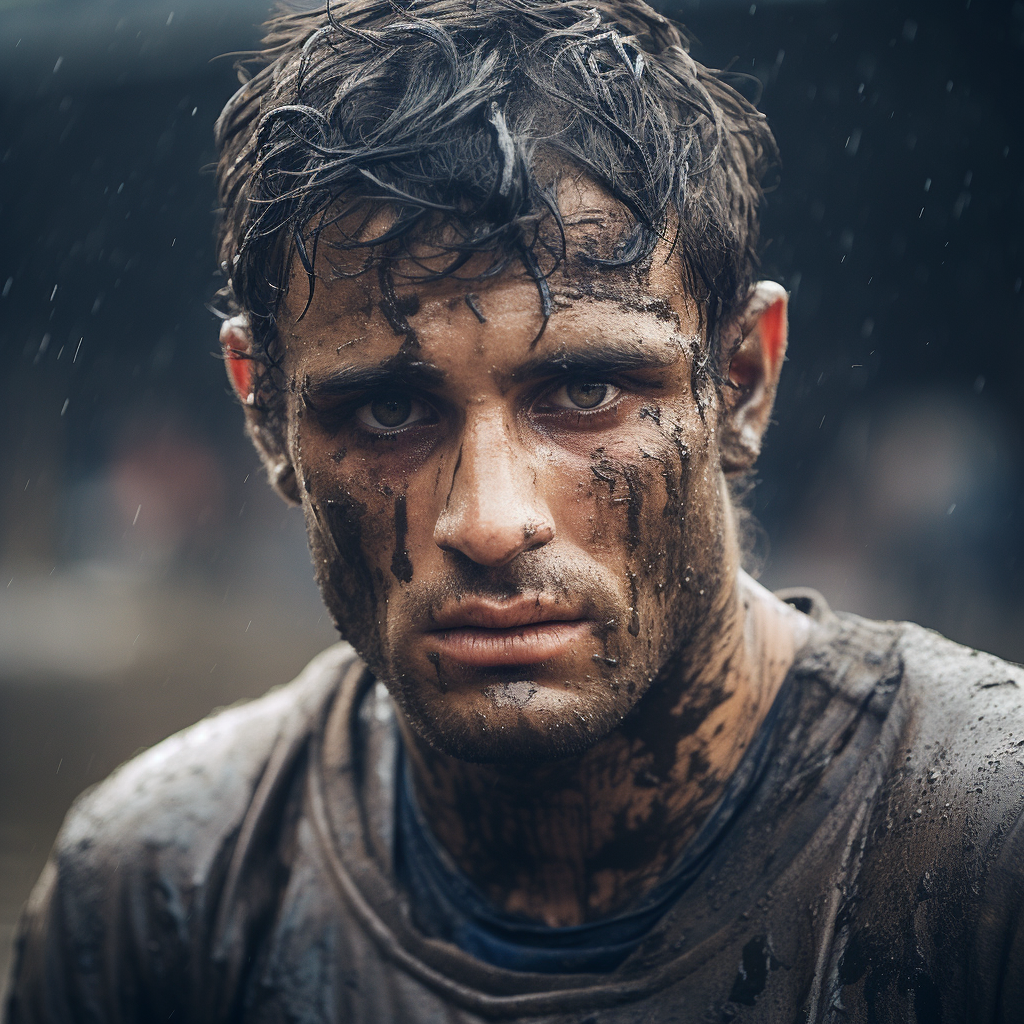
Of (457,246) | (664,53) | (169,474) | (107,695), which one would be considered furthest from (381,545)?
(169,474)

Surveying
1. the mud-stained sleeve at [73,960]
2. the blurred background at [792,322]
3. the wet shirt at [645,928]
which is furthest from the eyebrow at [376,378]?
the blurred background at [792,322]

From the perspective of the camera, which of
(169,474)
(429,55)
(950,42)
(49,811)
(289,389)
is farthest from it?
(169,474)

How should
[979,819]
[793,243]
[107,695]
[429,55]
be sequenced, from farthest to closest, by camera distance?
[107,695], [793,243], [429,55], [979,819]

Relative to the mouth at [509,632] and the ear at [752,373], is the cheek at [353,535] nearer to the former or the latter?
the mouth at [509,632]

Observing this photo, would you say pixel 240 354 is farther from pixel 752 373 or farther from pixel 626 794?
pixel 626 794

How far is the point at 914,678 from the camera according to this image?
66.9 inches

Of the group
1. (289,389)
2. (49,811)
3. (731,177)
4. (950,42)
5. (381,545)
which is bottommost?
(49,811)

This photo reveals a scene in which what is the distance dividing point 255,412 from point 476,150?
788mm

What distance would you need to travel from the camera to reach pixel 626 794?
68.9 inches

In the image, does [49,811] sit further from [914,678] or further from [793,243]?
[793,243]

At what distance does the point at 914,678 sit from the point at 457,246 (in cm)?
106

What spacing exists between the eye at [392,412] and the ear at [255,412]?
354 mm

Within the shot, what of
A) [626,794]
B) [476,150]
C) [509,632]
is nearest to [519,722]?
[509,632]

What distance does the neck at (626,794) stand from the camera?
174cm
